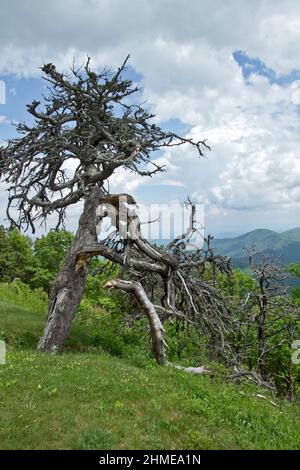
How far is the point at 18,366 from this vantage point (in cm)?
1165

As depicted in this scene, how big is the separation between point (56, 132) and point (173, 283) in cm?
792

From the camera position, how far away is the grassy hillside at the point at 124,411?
26.0 feet

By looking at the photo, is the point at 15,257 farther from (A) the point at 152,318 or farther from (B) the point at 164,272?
(A) the point at 152,318

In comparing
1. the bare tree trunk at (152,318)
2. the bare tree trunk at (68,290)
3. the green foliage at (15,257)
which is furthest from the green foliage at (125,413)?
the green foliage at (15,257)

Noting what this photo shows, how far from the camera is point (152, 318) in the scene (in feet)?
48.6

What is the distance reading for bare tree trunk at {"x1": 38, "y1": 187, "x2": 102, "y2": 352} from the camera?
15.5 metres

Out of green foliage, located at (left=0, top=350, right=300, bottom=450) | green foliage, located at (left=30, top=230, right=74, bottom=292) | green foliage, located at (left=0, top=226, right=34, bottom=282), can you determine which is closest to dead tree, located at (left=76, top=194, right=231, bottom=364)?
green foliage, located at (left=0, top=350, right=300, bottom=450)

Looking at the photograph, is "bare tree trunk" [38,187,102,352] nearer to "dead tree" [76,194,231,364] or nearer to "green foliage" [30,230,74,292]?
"dead tree" [76,194,231,364]

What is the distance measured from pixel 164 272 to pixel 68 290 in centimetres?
388

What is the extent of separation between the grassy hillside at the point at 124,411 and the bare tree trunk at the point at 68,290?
254 centimetres

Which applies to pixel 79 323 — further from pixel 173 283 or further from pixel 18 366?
pixel 18 366

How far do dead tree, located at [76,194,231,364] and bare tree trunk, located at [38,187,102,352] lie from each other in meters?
0.37

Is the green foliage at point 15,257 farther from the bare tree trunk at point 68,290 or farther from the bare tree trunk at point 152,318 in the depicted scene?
the bare tree trunk at point 152,318
